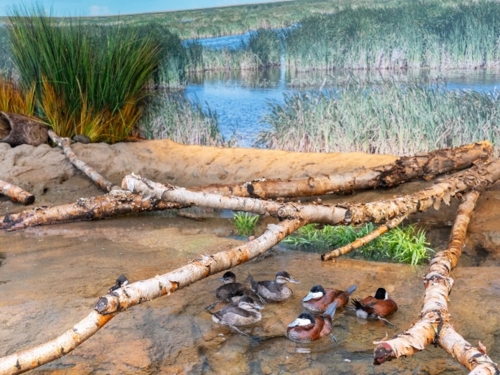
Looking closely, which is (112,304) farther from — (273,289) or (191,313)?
(273,289)

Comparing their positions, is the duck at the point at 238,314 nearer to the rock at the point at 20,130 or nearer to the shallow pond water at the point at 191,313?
the shallow pond water at the point at 191,313

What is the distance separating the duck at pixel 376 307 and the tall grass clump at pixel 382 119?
4.36 meters

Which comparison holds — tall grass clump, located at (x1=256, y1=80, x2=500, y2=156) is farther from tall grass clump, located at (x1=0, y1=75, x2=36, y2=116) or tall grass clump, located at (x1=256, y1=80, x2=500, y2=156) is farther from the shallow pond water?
tall grass clump, located at (x1=0, y1=75, x2=36, y2=116)

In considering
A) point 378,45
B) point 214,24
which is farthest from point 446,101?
point 214,24

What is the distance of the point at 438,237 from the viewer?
604cm

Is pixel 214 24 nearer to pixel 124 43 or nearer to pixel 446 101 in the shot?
pixel 124 43

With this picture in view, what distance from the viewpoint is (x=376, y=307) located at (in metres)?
3.79

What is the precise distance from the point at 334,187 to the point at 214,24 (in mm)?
3932

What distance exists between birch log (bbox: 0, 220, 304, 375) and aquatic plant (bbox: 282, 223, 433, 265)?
184 cm

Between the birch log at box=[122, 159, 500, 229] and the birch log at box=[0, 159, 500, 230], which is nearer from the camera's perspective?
the birch log at box=[122, 159, 500, 229]

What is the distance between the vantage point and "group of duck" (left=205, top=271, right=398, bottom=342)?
11.6ft

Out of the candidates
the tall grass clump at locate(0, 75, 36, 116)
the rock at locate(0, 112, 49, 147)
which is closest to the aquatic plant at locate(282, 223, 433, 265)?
the rock at locate(0, 112, 49, 147)

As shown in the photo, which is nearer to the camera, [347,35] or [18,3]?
[347,35]

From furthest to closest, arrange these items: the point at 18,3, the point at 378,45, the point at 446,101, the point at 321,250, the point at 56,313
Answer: the point at 18,3 → the point at 378,45 → the point at 446,101 → the point at 321,250 → the point at 56,313
